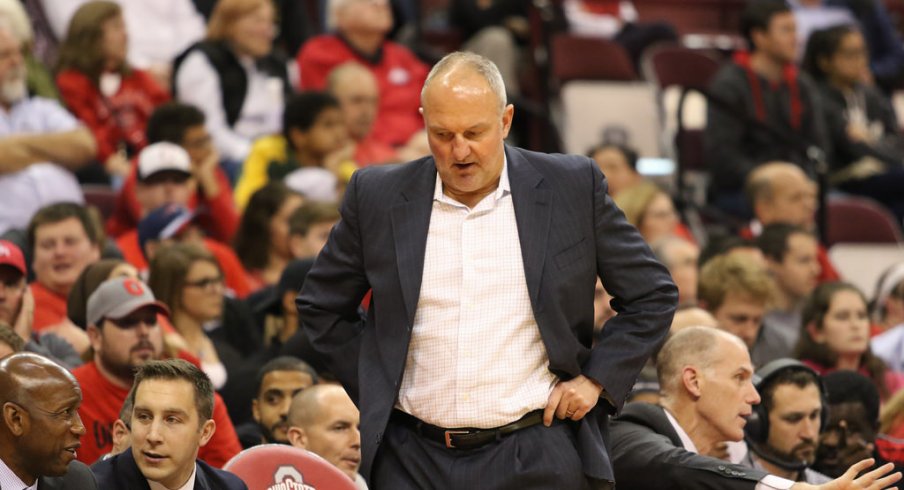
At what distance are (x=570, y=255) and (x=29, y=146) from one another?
4.25m

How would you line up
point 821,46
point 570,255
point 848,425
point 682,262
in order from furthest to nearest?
point 821,46, point 682,262, point 848,425, point 570,255

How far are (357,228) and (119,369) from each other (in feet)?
5.34

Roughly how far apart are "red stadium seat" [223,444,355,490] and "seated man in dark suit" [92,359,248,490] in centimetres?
17

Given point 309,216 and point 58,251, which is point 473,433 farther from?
point 309,216

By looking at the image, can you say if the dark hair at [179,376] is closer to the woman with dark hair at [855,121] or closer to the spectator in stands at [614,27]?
the woman with dark hair at [855,121]

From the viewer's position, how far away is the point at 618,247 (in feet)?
12.2

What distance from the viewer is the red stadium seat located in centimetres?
441

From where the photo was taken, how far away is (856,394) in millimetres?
5812

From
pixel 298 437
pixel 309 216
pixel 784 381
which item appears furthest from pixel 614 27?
pixel 298 437

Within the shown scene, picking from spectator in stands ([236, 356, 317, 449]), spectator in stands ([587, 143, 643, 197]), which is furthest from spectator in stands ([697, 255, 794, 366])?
spectator in stands ([236, 356, 317, 449])

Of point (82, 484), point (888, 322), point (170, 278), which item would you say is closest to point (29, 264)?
point (170, 278)

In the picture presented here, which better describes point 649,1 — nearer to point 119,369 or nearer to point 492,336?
point 119,369

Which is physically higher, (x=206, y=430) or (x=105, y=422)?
(x=206, y=430)

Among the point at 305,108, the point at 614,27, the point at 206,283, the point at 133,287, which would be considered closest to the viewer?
the point at 133,287
